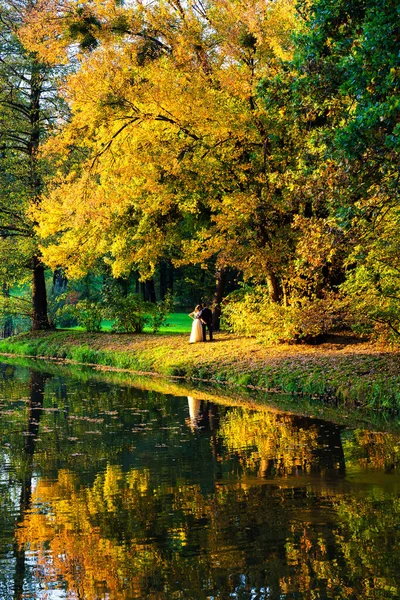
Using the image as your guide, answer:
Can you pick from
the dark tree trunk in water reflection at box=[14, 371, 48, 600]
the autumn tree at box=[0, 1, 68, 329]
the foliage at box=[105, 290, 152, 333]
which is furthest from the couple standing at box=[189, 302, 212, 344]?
the autumn tree at box=[0, 1, 68, 329]

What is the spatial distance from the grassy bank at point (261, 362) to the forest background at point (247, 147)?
2.60 ft

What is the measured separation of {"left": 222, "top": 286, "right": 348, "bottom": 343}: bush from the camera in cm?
2023

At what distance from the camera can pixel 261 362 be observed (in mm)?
22078

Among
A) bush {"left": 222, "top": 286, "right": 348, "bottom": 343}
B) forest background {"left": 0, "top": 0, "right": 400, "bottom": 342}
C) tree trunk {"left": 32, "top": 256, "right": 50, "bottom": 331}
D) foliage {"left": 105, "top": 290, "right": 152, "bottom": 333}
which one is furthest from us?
tree trunk {"left": 32, "top": 256, "right": 50, "bottom": 331}

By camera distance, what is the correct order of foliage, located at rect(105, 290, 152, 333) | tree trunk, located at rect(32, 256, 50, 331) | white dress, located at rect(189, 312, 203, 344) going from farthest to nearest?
1. tree trunk, located at rect(32, 256, 50, 331)
2. foliage, located at rect(105, 290, 152, 333)
3. white dress, located at rect(189, 312, 203, 344)

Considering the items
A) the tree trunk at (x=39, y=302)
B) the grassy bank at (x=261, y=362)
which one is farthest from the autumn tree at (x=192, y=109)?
the tree trunk at (x=39, y=302)

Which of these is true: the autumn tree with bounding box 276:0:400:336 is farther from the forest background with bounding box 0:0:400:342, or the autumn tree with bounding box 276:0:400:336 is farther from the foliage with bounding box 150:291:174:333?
the foliage with bounding box 150:291:174:333

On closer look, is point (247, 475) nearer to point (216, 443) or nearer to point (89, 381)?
point (216, 443)

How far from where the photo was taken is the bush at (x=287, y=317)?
2023 centimetres

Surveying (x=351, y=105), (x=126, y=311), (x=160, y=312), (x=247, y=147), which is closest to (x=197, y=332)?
(x=160, y=312)

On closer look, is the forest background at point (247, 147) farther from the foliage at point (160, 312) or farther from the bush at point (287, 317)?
the foliage at point (160, 312)

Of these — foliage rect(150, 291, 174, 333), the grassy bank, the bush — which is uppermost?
foliage rect(150, 291, 174, 333)

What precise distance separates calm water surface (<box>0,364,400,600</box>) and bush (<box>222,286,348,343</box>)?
450 cm

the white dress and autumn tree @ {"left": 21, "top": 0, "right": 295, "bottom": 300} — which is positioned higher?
autumn tree @ {"left": 21, "top": 0, "right": 295, "bottom": 300}
